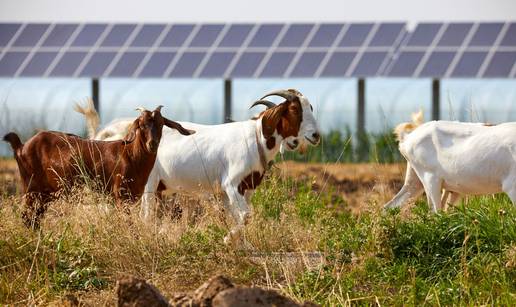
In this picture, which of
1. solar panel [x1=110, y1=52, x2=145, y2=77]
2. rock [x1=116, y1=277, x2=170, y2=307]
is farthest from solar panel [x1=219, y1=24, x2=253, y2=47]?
rock [x1=116, y1=277, x2=170, y2=307]

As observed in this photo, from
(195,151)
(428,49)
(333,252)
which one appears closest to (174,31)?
(428,49)

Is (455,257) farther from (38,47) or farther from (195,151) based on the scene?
(38,47)

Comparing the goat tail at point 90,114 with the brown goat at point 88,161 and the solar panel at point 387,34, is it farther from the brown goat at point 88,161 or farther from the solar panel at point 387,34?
the solar panel at point 387,34

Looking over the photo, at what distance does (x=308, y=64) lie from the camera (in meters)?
25.5

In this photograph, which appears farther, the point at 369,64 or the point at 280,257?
the point at 369,64

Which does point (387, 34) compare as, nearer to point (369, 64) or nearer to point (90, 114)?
point (369, 64)

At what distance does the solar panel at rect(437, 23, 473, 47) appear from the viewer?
85.3 feet

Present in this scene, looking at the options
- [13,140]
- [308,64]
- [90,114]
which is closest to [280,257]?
[13,140]

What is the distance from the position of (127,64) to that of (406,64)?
588 centimetres

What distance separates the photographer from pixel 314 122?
39.1 ft

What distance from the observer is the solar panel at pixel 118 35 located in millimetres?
27109

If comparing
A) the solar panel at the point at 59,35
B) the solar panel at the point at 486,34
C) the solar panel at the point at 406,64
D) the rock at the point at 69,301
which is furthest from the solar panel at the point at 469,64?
the rock at the point at 69,301

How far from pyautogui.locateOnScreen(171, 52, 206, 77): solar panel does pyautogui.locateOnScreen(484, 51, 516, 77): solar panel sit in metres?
5.94

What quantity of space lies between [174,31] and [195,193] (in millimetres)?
15343
